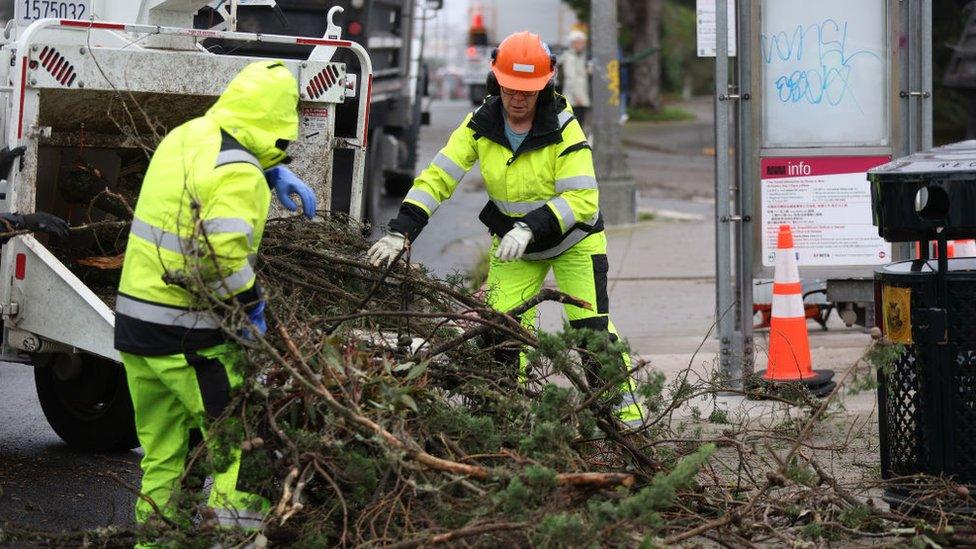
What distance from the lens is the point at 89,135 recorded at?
20.7 feet

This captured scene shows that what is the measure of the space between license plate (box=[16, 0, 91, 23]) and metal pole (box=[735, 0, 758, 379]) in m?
3.22

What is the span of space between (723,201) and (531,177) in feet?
5.70

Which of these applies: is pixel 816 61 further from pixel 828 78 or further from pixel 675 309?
pixel 675 309

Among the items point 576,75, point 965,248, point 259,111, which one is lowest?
point 965,248

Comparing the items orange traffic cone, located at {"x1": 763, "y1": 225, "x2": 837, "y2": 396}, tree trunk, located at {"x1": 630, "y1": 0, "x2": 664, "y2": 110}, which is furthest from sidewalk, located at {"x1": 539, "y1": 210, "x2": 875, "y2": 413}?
tree trunk, located at {"x1": 630, "y1": 0, "x2": 664, "y2": 110}

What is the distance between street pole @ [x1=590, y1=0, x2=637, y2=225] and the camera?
1343 cm

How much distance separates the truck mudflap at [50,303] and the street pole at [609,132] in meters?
8.46

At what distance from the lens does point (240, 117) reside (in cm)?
448

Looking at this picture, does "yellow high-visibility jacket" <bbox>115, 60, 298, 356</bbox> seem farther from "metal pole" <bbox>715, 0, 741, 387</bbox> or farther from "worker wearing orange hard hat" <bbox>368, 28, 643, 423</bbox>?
"metal pole" <bbox>715, 0, 741, 387</bbox>

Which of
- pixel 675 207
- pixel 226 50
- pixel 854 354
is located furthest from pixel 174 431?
pixel 675 207

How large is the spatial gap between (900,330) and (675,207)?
464 inches

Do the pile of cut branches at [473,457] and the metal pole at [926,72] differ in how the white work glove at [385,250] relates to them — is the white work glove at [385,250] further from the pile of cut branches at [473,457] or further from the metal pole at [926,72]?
the metal pole at [926,72]

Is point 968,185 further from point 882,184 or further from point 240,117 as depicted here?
point 240,117

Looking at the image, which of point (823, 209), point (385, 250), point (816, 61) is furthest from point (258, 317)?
point (816, 61)
